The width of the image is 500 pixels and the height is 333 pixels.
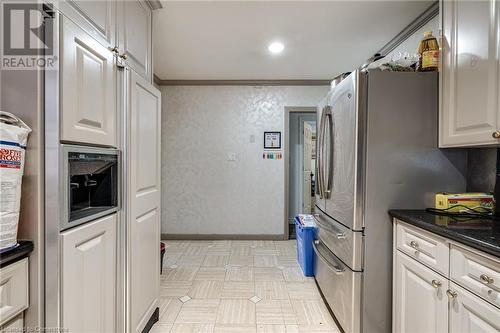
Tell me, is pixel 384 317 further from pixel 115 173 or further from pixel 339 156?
pixel 115 173

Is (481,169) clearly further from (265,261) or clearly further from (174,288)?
(174,288)

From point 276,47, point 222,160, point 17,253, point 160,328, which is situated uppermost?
point 276,47

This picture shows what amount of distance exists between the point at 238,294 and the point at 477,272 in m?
1.81

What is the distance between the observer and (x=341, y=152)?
1.73 meters

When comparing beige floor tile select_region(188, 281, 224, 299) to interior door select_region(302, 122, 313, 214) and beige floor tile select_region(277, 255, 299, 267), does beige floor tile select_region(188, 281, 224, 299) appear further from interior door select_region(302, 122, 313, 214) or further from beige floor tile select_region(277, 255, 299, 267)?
interior door select_region(302, 122, 313, 214)

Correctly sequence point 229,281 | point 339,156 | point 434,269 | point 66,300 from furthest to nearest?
point 229,281, point 339,156, point 434,269, point 66,300

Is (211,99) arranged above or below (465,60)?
above

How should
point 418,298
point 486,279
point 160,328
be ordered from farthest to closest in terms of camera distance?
point 160,328, point 418,298, point 486,279

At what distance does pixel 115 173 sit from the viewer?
4.37 feet

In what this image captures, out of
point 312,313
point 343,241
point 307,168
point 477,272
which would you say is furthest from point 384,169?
point 307,168

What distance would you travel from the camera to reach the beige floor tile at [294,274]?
2.56m

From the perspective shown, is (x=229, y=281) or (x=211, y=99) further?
(x=211, y=99)

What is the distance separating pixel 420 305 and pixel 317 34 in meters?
2.26

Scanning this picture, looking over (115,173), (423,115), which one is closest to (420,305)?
(423,115)
